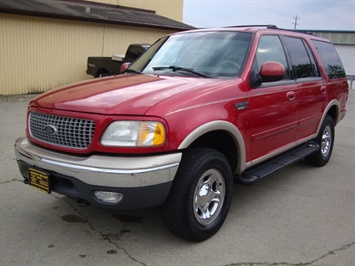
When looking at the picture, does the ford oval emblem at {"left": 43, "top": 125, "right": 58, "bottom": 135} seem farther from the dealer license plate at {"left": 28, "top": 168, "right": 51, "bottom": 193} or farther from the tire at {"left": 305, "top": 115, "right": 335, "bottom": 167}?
the tire at {"left": 305, "top": 115, "right": 335, "bottom": 167}

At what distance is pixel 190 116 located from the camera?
318 cm

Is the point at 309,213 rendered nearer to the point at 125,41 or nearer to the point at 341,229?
the point at 341,229

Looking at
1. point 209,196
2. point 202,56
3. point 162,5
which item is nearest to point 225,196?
point 209,196

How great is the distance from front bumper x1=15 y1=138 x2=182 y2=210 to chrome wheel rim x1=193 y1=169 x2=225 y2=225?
0.46m

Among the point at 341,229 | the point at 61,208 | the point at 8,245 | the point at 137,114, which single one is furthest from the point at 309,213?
the point at 8,245

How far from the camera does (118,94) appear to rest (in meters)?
3.30

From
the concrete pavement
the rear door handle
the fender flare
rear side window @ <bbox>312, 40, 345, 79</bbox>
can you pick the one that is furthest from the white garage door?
the fender flare

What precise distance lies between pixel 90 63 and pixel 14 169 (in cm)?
879

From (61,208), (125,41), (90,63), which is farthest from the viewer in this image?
(125,41)

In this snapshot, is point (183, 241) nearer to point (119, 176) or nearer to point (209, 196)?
point (209, 196)

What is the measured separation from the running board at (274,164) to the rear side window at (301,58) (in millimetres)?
1010

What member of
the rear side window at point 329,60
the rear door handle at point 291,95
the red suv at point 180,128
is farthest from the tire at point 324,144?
the rear door handle at point 291,95

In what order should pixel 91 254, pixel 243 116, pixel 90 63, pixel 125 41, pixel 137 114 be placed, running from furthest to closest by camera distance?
pixel 125 41 → pixel 90 63 → pixel 243 116 → pixel 91 254 → pixel 137 114

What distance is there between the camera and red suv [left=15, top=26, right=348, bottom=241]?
298 cm
